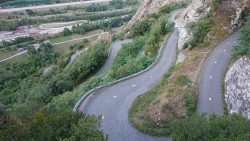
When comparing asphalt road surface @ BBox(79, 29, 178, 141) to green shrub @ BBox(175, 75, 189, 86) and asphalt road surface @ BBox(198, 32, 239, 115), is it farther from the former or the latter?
asphalt road surface @ BBox(198, 32, 239, 115)

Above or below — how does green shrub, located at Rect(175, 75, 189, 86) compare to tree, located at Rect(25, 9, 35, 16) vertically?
above

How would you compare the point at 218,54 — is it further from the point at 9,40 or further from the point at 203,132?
the point at 9,40

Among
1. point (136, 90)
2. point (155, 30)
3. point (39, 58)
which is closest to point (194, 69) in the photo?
point (136, 90)

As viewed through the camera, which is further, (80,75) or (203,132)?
(80,75)

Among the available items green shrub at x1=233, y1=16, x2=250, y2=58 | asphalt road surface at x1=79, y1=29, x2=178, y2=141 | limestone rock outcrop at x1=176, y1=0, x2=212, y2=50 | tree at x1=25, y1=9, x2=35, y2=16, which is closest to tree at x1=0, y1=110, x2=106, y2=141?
asphalt road surface at x1=79, y1=29, x2=178, y2=141

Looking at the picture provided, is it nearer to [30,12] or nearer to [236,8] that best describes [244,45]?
[236,8]

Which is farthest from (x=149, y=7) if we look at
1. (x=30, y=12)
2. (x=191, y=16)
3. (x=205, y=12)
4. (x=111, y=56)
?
(x=30, y=12)
